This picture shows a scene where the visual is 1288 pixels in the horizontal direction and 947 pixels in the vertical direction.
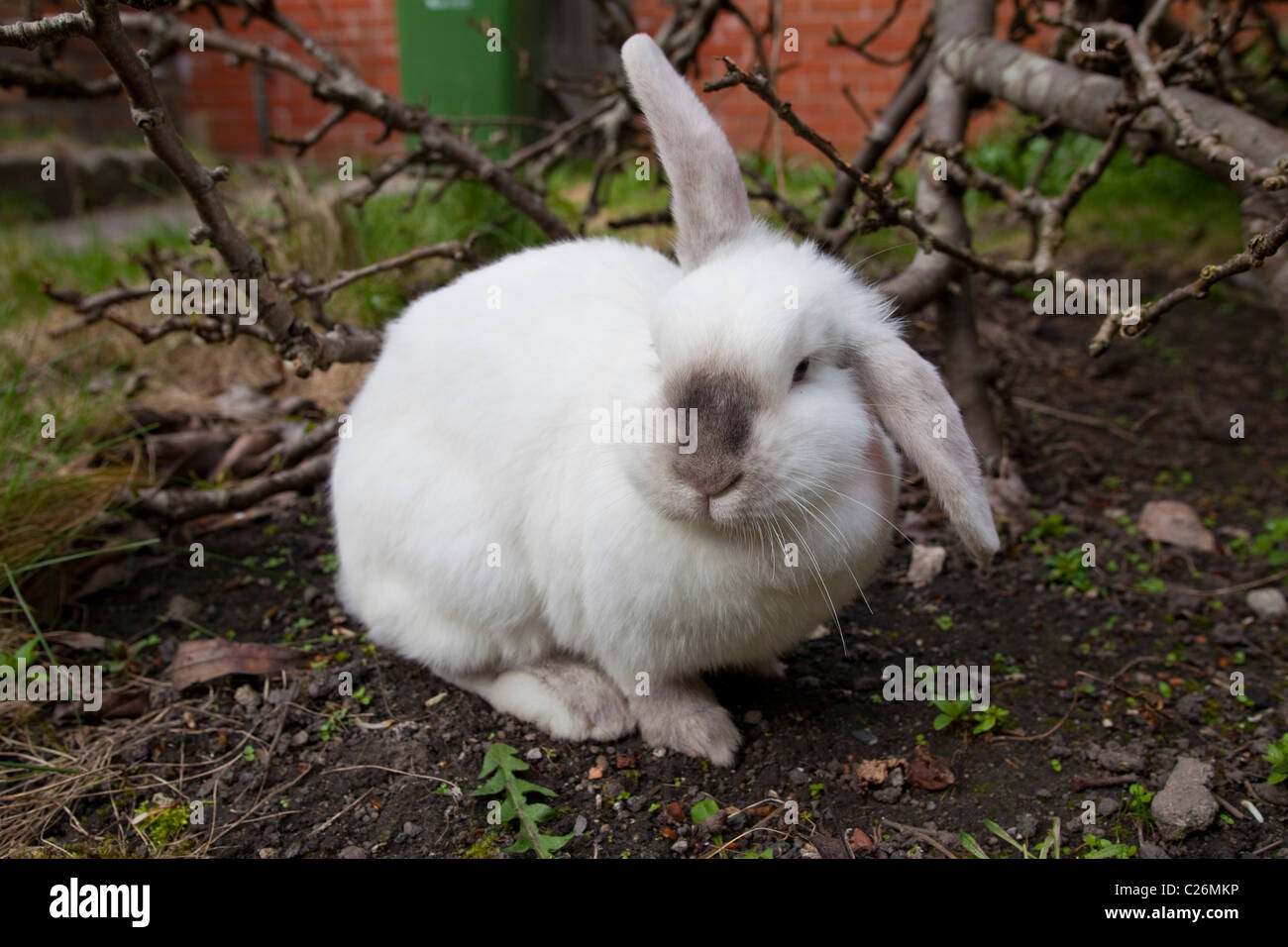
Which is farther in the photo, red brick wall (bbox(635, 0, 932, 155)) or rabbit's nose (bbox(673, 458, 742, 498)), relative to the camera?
red brick wall (bbox(635, 0, 932, 155))

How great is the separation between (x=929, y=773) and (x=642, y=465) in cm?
110

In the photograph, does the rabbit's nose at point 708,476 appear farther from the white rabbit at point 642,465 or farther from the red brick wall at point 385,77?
the red brick wall at point 385,77

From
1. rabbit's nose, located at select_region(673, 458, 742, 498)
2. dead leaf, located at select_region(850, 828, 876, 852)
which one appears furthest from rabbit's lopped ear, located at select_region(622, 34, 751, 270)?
dead leaf, located at select_region(850, 828, 876, 852)

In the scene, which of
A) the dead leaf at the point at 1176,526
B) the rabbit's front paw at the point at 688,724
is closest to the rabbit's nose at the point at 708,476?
the rabbit's front paw at the point at 688,724

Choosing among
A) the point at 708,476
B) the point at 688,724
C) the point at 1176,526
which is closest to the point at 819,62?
the point at 1176,526

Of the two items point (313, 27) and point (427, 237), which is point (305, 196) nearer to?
point (427, 237)

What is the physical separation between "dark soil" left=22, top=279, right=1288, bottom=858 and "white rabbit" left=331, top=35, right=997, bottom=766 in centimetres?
16

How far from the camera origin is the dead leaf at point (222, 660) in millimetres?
3004

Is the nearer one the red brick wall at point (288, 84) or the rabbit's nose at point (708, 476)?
the rabbit's nose at point (708, 476)

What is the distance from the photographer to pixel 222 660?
3.04 m

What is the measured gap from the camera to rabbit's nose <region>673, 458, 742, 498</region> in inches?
82.7

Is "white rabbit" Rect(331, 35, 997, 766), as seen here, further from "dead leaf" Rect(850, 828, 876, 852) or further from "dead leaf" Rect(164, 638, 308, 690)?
"dead leaf" Rect(850, 828, 876, 852)

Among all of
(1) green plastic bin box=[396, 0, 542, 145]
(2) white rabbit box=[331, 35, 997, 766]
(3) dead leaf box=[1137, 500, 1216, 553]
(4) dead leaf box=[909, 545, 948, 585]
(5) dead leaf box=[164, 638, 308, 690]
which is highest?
(1) green plastic bin box=[396, 0, 542, 145]

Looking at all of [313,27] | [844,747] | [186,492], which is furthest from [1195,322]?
[313,27]
